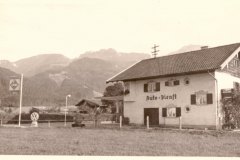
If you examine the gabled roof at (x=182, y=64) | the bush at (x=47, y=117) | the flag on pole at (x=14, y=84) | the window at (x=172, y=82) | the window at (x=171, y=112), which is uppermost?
the gabled roof at (x=182, y=64)

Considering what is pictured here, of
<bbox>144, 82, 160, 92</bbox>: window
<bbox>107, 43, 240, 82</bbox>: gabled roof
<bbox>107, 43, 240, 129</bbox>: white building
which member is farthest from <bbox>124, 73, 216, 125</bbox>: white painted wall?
<bbox>107, 43, 240, 82</bbox>: gabled roof

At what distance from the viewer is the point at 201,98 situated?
26.3m

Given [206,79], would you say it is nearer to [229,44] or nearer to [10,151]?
[229,44]

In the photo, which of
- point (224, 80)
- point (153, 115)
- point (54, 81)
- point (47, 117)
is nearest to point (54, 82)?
point (54, 81)

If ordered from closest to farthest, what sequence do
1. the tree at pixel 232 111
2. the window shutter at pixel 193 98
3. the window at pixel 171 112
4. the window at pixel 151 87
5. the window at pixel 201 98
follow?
the tree at pixel 232 111, the window at pixel 201 98, the window shutter at pixel 193 98, the window at pixel 171 112, the window at pixel 151 87

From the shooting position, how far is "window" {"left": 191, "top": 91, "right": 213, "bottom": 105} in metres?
25.7

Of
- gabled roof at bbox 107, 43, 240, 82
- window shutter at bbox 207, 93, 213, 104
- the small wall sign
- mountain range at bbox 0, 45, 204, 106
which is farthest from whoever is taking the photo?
mountain range at bbox 0, 45, 204, 106

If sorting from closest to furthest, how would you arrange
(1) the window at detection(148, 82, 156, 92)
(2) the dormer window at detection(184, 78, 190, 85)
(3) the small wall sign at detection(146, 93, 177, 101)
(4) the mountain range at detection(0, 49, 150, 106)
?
(2) the dormer window at detection(184, 78, 190, 85)
(3) the small wall sign at detection(146, 93, 177, 101)
(1) the window at detection(148, 82, 156, 92)
(4) the mountain range at detection(0, 49, 150, 106)

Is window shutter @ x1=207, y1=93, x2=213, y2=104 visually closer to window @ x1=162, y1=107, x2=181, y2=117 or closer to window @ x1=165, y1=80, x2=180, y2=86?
window @ x1=162, y1=107, x2=181, y2=117

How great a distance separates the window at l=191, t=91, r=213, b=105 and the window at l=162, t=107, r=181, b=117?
1674mm

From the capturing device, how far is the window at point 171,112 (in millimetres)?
27825

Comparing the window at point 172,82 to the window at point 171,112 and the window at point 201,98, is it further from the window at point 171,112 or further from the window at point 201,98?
the window at point 171,112

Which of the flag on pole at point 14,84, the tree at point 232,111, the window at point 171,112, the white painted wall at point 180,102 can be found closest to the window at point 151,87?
the white painted wall at point 180,102

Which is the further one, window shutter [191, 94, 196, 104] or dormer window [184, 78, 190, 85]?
dormer window [184, 78, 190, 85]
